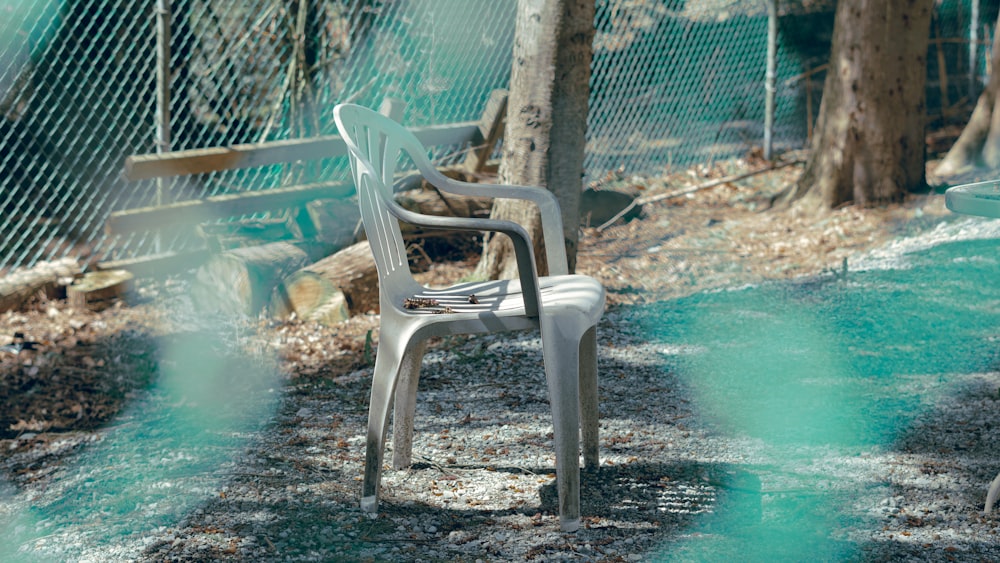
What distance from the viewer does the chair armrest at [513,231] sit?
2467mm

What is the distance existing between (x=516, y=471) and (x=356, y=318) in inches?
94.9

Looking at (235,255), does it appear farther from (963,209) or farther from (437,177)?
(963,209)

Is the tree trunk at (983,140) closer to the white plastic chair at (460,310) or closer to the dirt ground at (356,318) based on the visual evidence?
the dirt ground at (356,318)

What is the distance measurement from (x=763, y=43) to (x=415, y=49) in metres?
5.25

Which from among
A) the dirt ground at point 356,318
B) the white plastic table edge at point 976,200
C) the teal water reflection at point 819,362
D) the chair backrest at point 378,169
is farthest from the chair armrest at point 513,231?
the dirt ground at point 356,318

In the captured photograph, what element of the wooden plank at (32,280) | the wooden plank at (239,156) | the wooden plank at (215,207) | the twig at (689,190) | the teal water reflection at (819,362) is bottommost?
the teal water reflection at (819,362)

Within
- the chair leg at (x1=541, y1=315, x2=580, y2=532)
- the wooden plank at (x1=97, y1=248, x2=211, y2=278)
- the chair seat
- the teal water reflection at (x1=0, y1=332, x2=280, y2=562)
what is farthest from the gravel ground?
the wooden plank at (x1=97, y1=248, x2=211, y2=278)

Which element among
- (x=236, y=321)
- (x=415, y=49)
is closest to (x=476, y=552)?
(x=236, y=321)

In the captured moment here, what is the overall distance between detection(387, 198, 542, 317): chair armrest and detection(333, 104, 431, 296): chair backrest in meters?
0.16

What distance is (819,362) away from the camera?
4.32 meters

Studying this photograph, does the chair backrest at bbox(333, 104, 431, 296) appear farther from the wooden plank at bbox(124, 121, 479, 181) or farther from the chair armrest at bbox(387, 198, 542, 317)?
the wooden plank at bbox(124, 121, 479, 181)

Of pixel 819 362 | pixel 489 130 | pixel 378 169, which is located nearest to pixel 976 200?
pixel 378 169

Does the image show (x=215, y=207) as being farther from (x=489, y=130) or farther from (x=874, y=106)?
(x=874, y=106)

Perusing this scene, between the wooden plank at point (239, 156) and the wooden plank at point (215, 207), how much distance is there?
227mm
